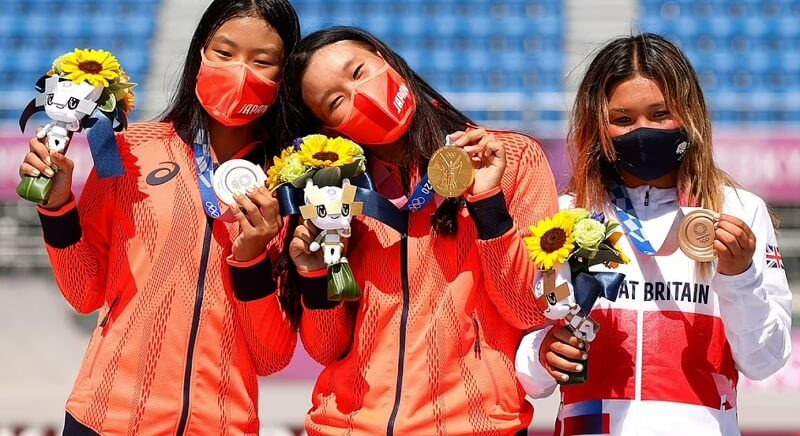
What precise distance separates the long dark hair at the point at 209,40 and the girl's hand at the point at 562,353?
1.07m

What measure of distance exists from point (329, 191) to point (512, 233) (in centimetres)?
48

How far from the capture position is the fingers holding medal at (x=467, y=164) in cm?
265

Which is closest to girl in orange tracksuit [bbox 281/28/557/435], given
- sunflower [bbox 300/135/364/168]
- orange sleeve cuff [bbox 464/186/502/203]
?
orange sleeve cuff [bbox 464/186/502/203]

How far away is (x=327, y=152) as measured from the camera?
2.79 m

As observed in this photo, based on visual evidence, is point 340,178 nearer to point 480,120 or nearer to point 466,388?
point 466,388

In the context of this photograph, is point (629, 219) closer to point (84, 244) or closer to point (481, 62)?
point (84, 244)

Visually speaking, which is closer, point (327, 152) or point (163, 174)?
point (327, 152)

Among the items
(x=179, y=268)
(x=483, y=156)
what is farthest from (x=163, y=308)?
(x=483, y=156)

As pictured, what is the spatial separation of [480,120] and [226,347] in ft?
20.3

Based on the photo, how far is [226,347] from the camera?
2928mm

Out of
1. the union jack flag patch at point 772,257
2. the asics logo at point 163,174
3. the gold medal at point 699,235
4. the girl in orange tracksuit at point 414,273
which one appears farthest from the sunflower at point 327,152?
the union jack flag patch at point 772,257

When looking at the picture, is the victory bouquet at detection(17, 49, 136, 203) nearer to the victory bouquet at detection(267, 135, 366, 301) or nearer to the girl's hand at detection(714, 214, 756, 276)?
the victory bouquet at detection(267, 135, 366, 301)

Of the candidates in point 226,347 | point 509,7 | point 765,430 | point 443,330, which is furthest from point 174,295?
point 509,7

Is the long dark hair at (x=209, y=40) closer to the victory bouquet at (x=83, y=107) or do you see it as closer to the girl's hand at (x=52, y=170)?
the victory bouquet at (x=83, y=107)
